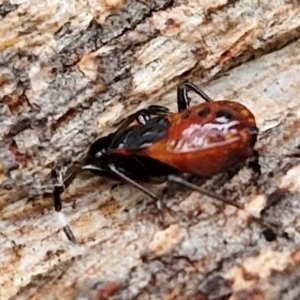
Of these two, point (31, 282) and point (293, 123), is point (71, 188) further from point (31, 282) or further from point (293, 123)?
point (293, 123)

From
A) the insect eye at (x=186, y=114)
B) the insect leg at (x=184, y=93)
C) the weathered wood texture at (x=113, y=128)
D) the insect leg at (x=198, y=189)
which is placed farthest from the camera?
the insect leg at (x=184, y=93)

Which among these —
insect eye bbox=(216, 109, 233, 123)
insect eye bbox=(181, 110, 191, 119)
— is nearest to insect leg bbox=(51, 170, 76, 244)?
insect eye bbox=(181, 110, 191, 119)

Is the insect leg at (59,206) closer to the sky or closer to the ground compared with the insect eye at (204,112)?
closer to the ground

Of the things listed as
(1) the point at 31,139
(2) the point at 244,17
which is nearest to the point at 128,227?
(1) the point at 31,139

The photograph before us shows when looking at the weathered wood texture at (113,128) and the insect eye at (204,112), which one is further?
the insect eye at (204,112)

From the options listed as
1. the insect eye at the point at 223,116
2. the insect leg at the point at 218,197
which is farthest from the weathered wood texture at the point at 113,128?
the insect eye at the point at 223,116

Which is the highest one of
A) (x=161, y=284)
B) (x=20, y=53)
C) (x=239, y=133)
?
(x=20, y=53)

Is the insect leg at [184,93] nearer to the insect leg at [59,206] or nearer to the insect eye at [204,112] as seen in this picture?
the insect eye at [204,112]

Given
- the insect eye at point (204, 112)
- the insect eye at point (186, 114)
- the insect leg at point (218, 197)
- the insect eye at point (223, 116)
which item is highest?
the insect eye at point (186, 114)
